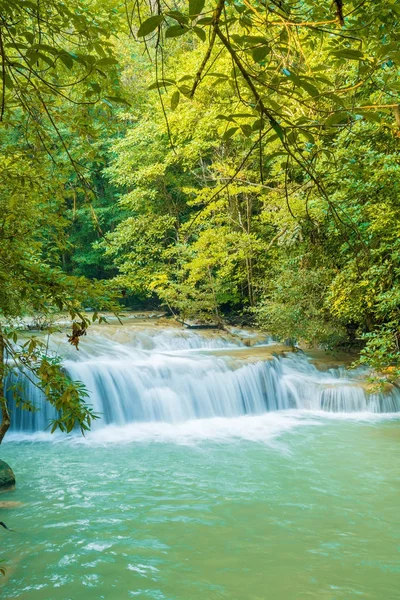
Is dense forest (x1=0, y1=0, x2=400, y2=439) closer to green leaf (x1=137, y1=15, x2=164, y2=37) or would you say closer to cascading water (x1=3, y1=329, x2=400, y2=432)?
green leaf (x1=137, y1=15, x2=164, y2=37)

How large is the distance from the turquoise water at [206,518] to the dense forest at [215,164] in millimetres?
1159

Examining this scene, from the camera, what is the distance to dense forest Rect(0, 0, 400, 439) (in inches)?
59.1

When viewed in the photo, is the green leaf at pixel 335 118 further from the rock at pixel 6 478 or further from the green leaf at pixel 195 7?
the rock at pixel 6 478

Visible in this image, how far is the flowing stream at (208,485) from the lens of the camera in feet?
13.8

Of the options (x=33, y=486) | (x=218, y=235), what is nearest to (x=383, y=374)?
(x=218, y=235)

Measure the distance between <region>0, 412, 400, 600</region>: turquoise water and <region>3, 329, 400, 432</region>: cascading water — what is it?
3.78 feet

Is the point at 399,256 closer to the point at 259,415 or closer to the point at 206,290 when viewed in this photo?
the point at 259,415

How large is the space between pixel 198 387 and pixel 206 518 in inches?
217

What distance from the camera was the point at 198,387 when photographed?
35.6ft

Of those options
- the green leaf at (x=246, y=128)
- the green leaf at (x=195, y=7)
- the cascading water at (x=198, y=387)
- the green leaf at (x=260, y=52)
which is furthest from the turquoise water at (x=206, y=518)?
the green leaf at (x=195, y=7)

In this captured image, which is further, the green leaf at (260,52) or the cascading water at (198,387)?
the cascading water at (198,387)

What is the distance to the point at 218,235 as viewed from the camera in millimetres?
15211

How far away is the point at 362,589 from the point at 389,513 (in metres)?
1.73

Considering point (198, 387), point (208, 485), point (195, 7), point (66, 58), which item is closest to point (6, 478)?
point (208, 485)
